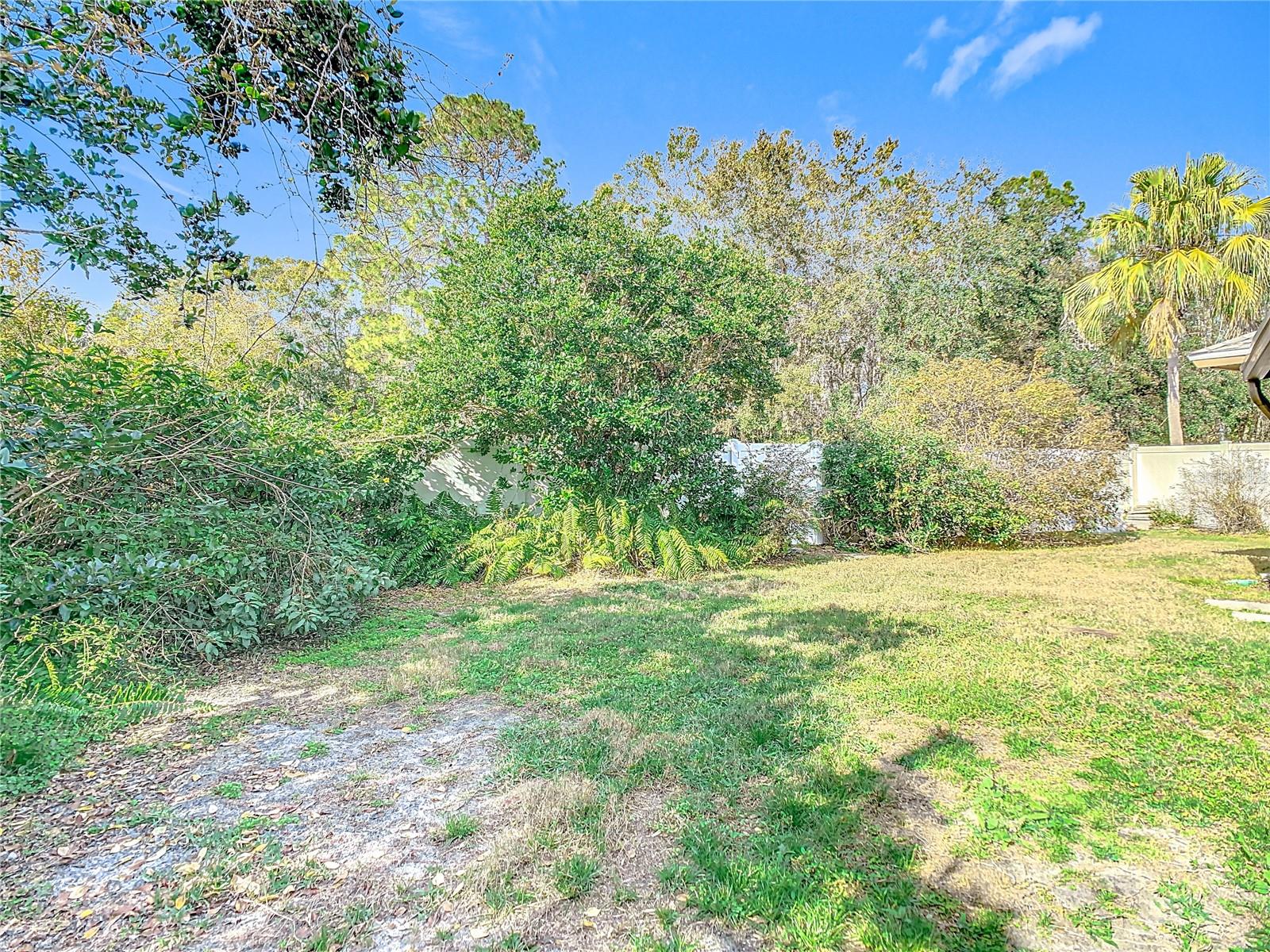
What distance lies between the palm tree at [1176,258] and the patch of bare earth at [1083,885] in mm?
13362

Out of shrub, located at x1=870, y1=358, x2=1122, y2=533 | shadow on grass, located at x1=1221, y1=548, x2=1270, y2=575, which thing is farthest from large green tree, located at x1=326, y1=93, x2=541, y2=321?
shadow on grass, located at x1=1221, y1=548, x2=1270, y2=575

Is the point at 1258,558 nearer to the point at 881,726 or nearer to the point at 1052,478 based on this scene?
the point at 1052,478

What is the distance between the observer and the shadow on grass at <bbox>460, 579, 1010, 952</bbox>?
174 cm

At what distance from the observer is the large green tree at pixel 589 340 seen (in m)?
6.44

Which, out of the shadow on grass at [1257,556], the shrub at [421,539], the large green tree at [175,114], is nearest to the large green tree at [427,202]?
the large green tree at [175,114]

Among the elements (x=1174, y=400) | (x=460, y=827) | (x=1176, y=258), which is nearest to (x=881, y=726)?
(x=460, y=827)

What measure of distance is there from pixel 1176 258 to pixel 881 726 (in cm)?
1338

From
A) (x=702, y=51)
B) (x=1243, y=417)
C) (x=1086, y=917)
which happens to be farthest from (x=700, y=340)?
(x=1243, y=417)

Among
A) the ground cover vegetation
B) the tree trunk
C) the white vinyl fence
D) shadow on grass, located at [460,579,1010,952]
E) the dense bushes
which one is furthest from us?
the tree trunk

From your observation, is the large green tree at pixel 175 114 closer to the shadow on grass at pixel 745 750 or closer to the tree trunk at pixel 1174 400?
the shadow on grass at pixel 745 750

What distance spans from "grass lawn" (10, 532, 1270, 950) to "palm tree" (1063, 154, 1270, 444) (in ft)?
29.8

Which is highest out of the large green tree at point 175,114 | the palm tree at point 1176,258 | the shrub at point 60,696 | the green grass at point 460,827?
the palm tree at point 1176,258

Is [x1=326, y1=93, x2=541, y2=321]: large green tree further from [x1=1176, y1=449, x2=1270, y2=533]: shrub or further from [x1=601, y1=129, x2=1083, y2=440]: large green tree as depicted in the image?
[x1=1176, y1=449, x2=1270, y2=533]: shrub

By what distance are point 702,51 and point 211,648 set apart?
8.66 metres
